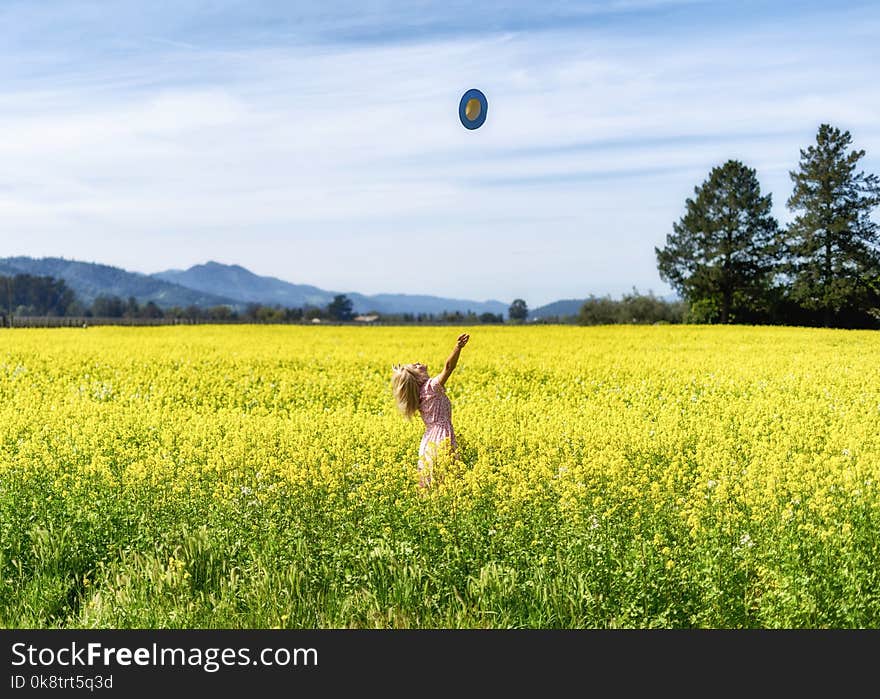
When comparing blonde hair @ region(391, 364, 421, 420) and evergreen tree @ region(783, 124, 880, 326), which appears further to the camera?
evergreen tree @ region(783, 124, 880, 326)

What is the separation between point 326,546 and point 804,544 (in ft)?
12.2

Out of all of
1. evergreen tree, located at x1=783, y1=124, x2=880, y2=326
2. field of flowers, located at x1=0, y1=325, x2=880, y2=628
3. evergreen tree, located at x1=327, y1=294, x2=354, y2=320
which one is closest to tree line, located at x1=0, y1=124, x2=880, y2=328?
evergreen tree, located at x1=783, y1=124, x2=880, y2=326

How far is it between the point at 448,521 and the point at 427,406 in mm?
1272

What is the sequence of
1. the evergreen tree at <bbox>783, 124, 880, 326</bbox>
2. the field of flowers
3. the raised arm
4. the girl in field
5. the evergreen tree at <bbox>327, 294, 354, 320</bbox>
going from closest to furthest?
the field of flowers
the raised arm
the girl in field
the evergreen tree at <bbox>783, 124, 880, 326</bbox>
the evergreen tree at <bbox>327, 294, 354, 320</bbox>

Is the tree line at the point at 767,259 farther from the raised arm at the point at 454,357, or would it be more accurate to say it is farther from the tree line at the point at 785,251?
the raised arm at the point at 454,357

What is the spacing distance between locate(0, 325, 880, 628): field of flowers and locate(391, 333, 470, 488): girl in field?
20cm

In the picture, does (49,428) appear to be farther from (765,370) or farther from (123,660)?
(765,370)

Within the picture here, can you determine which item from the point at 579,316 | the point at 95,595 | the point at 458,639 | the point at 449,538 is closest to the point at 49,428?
the point at 95,595

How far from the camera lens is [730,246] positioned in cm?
5441

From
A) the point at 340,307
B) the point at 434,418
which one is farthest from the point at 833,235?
the point at 340,307

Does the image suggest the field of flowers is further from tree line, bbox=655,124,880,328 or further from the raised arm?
tree line, bbox=655,124,880,328

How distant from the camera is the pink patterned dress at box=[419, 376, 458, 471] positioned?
7625 millimetres

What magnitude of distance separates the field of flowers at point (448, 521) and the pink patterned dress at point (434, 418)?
10.1 inches

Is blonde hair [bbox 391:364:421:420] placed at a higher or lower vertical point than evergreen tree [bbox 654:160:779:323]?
lower
